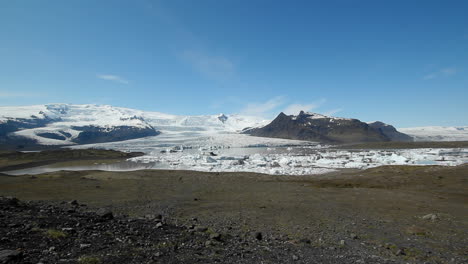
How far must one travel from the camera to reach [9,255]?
5660 mm

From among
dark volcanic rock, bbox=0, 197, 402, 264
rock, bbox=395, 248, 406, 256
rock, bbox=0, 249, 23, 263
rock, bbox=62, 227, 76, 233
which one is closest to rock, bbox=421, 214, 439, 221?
rock, bbox=395, 248, 406, 256

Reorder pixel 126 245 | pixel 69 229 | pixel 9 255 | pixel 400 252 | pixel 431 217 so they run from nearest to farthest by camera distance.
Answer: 1. pixel 9 255
2. pixel 126 245
3. pixel 69 229
4. pixel 400 252
5. pixel 431 217

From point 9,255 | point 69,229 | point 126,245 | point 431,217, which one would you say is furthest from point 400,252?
point 9,255

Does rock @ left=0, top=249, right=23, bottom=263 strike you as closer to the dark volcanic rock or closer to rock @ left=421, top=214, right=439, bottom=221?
the dark volcanic rock

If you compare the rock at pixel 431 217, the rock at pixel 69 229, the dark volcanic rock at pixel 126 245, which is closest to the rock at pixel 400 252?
the dark volcanic rock at pixel 126 245

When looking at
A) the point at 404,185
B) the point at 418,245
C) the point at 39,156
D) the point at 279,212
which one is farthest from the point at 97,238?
the point at 39,156

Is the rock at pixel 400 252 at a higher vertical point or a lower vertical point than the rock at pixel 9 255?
lower

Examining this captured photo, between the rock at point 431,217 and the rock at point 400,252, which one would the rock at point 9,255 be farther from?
the rock at point 431,217

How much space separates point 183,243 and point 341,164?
45.8 m

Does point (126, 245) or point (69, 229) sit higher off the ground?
point (69, 229)

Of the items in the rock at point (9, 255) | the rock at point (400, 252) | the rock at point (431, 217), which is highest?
the rock at point (9, 255)

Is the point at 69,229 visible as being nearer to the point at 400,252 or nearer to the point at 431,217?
the point at 400,252

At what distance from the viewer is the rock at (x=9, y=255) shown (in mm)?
5525

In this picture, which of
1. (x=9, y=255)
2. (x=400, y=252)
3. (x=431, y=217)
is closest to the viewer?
(x=9, y=255)
